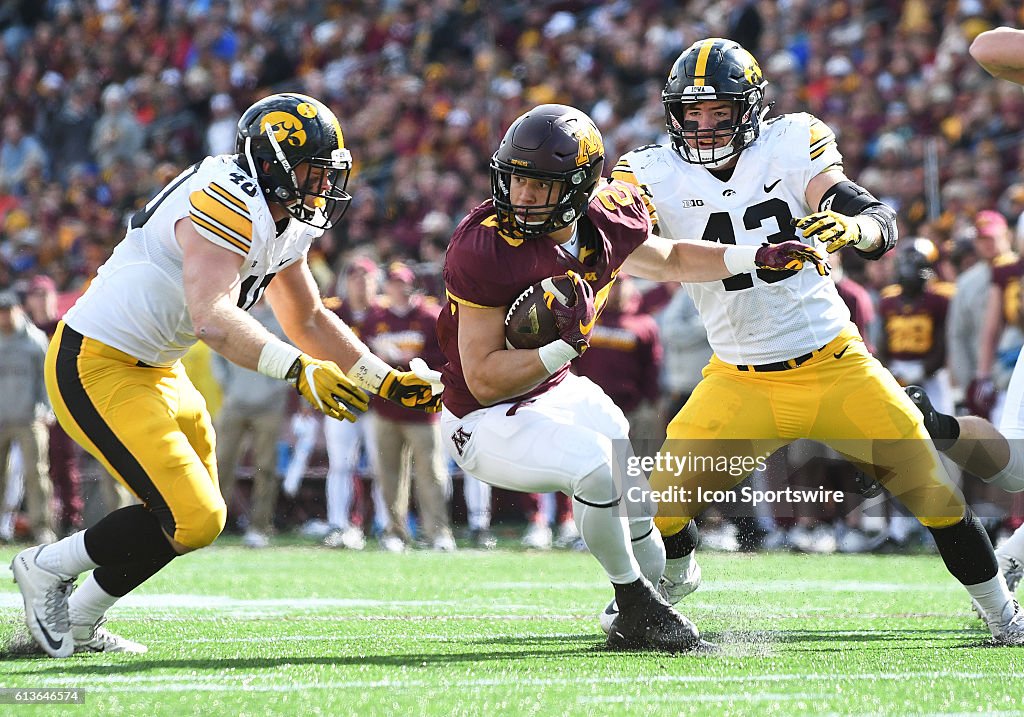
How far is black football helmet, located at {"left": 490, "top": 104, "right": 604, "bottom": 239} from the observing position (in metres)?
4.00

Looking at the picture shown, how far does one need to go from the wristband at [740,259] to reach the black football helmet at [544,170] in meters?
0.54

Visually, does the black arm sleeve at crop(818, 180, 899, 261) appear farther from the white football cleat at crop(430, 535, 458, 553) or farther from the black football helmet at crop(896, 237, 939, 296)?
the white football cleat at crop(430, 535, 458, 553)

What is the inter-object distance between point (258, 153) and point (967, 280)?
4997 millimetres

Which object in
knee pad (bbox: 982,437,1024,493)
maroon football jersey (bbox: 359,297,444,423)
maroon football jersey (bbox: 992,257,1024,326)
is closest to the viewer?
knee pad (bbox: 982,437,1024,493)

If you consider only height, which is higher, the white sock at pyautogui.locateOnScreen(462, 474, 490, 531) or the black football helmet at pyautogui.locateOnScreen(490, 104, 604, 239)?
the black football helmet at pyautogui.locateOnScreen(490, 104, 604, 239)

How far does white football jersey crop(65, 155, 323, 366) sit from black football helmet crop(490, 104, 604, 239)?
725 millimetres

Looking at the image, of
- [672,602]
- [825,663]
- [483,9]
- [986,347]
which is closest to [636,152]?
[672,602]

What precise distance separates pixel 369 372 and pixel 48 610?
3.92ft

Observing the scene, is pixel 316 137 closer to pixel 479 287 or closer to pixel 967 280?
pixel 479 287

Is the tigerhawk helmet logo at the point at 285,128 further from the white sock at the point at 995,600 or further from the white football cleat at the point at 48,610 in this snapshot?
the white sock at the point at 995,600

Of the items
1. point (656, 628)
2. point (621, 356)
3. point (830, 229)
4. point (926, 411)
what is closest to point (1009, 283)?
point (621, 356)

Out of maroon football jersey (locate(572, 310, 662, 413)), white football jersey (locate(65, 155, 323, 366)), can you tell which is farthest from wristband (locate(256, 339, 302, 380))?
maroon football jersey (locate(572, 310, 662, 413))

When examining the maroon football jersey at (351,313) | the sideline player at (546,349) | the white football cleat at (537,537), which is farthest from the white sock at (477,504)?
the sideline player at (546,349)

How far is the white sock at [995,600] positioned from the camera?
4.28 meters
